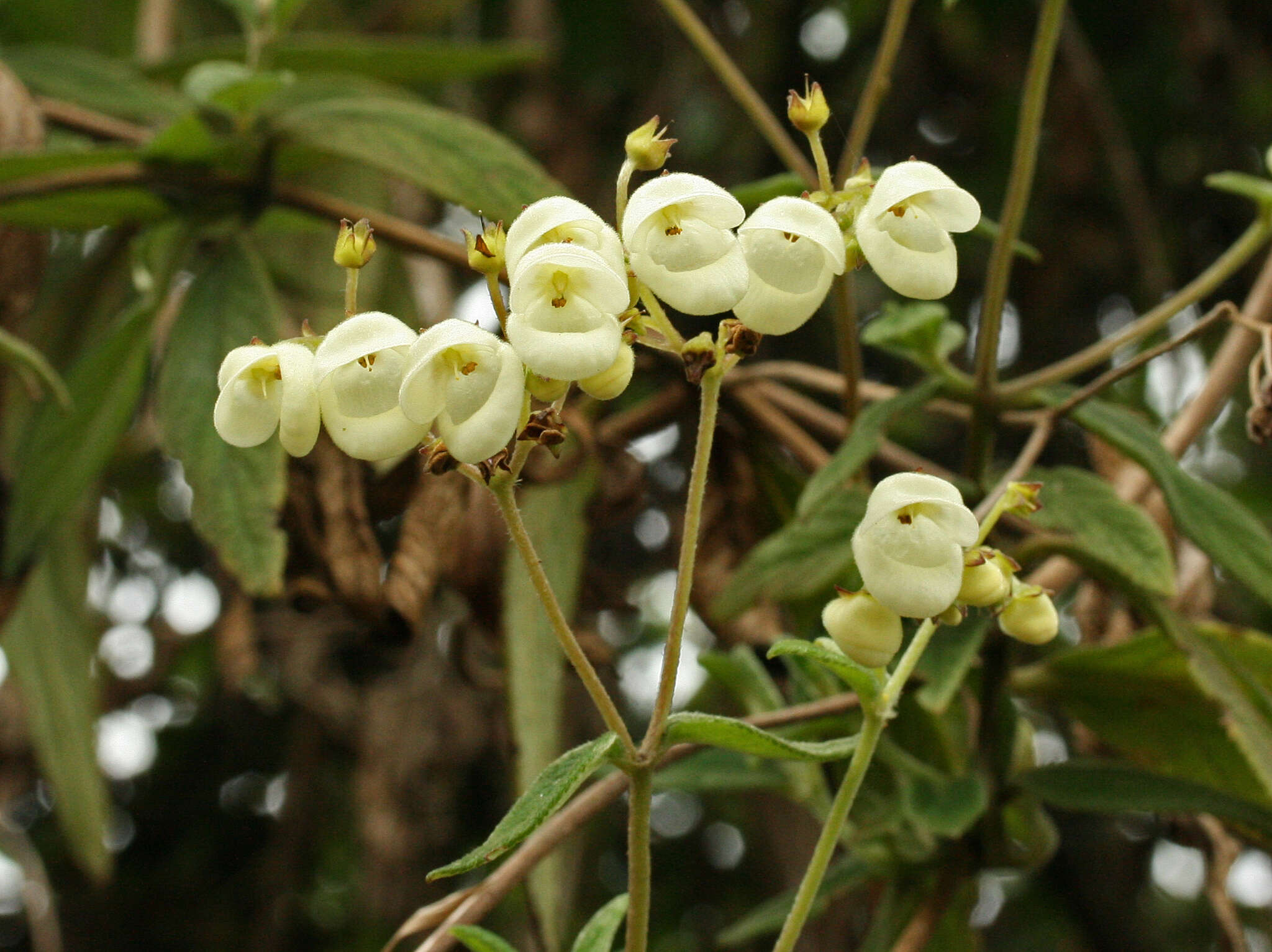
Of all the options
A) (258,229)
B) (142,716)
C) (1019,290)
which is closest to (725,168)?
(1019,290)

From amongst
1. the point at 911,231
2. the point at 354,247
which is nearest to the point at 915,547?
the point at 911,231

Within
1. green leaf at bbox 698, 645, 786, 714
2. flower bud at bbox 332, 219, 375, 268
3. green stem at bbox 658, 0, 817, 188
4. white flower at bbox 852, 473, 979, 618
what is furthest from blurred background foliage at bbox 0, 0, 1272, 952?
flower bud at bbox 332, 219, 375, 268

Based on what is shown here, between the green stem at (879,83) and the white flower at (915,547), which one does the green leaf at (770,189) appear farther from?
the white flower at (915,547)

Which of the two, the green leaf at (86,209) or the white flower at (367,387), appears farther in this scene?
the green leaf at (86,209)

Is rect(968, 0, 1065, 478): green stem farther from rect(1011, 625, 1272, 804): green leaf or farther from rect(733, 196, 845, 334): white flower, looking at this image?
rect(733, 196, 845, 334): white flower

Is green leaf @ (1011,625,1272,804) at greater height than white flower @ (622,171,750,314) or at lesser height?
lesser

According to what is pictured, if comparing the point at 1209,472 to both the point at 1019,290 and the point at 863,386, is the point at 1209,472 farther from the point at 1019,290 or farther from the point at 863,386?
the point at 863,386

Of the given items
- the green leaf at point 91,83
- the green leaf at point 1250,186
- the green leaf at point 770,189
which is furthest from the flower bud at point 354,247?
the green leaf at point 91,83

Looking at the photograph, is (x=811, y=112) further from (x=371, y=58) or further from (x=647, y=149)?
(x=371, y=58)
